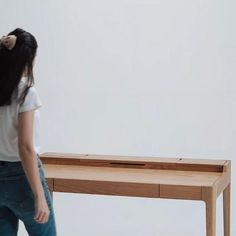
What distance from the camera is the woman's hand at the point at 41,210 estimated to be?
2.10m

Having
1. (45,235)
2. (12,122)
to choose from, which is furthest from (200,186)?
(12,122)

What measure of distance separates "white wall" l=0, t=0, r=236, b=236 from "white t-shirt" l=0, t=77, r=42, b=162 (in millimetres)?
1661

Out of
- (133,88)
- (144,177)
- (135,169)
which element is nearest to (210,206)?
(144,177)

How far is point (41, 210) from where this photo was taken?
2.10m

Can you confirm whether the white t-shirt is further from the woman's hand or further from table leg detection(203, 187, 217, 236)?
table leg detection(203, 187, 217, 236)

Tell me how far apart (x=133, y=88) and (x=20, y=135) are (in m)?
1.75

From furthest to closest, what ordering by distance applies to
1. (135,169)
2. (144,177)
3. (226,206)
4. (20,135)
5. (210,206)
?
(226,206) < (135,169) < (144,177) < (210,206) < (20,135)

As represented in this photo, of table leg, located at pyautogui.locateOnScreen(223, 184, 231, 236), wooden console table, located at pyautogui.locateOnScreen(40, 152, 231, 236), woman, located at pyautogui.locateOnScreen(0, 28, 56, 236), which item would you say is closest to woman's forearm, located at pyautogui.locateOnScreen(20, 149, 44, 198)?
woman, located at pyautogui.locateOnScreen(0, 28, 56, 236)

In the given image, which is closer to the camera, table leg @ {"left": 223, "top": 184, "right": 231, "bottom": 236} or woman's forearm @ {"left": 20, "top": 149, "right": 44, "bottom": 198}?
woman's forearm @ {"left": 20, "top": 149, "right": 44, "bottom": 198}

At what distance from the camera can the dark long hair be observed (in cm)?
210

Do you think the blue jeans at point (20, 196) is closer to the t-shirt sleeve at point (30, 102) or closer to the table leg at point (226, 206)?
the t-shirt sleeve at point (30, 102)

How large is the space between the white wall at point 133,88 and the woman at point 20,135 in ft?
5.25

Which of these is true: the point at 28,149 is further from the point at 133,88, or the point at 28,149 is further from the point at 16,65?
the point at 133,88

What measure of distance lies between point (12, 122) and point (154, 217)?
195 cm
